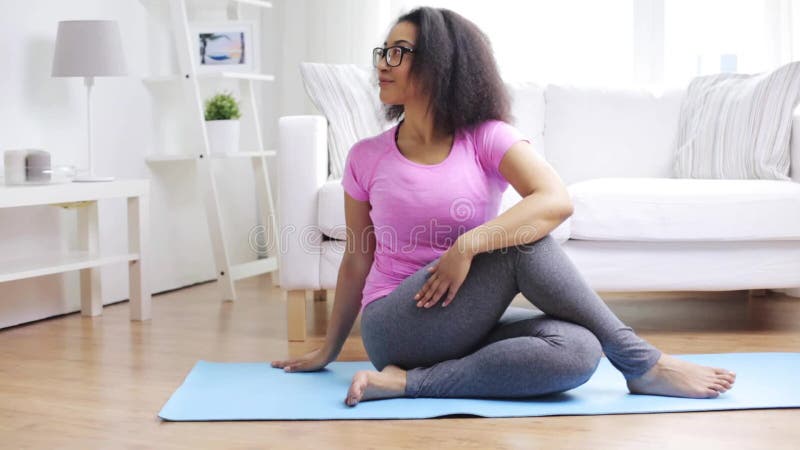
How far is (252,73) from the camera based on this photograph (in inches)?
159

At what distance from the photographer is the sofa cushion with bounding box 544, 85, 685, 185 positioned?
11.5ft

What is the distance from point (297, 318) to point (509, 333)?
0.98 m

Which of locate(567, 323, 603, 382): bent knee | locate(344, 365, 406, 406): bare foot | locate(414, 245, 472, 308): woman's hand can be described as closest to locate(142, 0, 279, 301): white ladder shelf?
locate(344, 365, 406, 406): bare foot

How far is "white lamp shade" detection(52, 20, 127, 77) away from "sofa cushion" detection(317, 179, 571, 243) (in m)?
0.92

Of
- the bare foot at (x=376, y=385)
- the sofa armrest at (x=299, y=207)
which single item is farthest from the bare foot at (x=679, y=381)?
the sofa armrest at (x=299, y=207)

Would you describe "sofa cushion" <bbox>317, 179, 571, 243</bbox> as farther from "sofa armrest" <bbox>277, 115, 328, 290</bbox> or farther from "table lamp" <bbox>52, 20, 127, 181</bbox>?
"table lamp" <bbox>52, 20, 127, 181</bbox>

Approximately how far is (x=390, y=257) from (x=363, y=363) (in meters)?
0.48

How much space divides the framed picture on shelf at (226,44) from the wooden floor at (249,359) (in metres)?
0.91

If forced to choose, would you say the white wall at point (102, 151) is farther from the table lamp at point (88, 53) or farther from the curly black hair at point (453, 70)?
the curly black hair at point (453, 70)

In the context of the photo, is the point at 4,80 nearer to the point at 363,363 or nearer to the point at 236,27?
the point at 236,27

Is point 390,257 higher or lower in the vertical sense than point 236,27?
lower

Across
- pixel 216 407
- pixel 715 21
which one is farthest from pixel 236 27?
pixel 216 407

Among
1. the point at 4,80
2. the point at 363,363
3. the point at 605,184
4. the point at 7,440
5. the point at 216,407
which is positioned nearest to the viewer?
the point at 7,440

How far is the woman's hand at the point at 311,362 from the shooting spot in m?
2.33
